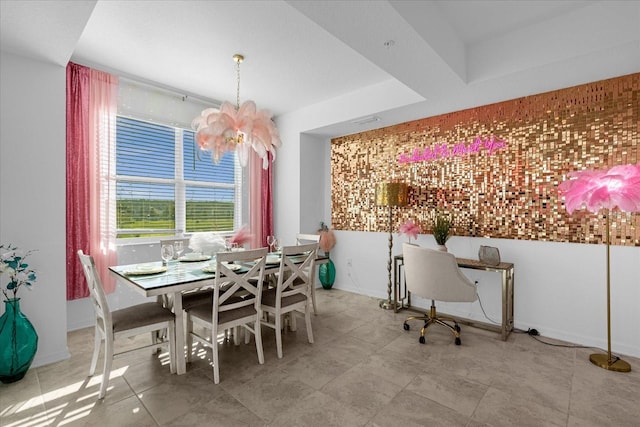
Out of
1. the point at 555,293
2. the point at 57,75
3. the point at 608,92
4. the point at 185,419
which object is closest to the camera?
the point at 185,419

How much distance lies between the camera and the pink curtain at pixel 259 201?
15.2 feet

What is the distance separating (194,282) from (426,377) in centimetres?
186

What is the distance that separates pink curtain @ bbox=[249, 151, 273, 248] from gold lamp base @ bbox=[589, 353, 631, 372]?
156 inches

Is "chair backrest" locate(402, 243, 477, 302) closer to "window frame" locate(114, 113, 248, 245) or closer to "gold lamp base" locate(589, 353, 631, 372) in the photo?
"gold lamp base" locate(589, 353, 631, 372)

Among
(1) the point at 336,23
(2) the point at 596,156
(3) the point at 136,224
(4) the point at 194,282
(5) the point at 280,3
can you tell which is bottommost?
(4) the point at 194,282

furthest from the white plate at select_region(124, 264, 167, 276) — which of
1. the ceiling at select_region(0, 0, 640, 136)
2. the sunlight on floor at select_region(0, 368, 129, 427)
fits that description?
the ceiling at select_region(0, 0, 640, 136)

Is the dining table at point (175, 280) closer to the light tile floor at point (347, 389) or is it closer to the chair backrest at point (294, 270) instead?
the chair backrest at point (294, 270)

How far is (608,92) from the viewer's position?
2.69 meters

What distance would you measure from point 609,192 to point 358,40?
2148mm

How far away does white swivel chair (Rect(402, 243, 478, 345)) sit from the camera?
105 inches

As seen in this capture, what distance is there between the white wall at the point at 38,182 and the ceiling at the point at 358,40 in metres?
0.26

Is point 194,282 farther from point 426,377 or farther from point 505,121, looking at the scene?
point 505,121

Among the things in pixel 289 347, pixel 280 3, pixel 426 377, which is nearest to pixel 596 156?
pixel 426 377

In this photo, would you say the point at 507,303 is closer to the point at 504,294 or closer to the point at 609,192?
A: the point at 504,294
